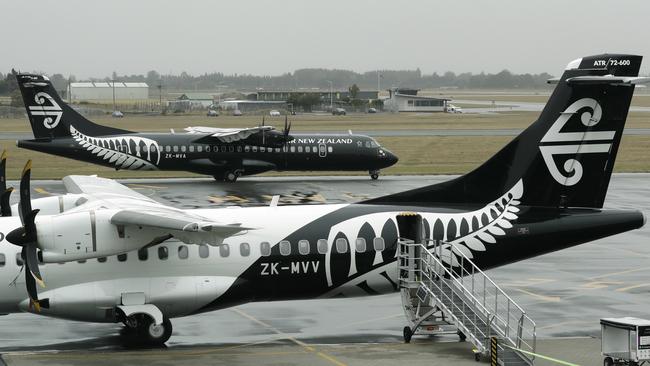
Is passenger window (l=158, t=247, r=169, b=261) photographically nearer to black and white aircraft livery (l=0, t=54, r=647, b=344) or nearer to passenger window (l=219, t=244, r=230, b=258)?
black and white aircraft livery (l=0, t=54, r=647, b=344)

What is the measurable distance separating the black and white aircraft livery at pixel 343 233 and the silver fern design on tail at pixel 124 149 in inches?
1180

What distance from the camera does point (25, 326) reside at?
2348cm

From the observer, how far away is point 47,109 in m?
53.1

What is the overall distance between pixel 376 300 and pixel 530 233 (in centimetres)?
538

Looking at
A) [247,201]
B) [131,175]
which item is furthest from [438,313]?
[131,175]

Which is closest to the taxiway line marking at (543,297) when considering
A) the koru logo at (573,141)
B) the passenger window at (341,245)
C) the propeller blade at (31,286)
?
the koru logo at (573,141)

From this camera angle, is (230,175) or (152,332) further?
(230,175)

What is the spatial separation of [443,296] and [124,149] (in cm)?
3641

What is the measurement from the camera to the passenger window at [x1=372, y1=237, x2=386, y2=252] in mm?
22609

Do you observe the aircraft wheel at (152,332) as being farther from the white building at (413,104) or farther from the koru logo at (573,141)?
the white building at (413,104)

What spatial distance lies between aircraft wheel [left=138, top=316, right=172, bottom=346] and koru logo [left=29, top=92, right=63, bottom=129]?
34312mm

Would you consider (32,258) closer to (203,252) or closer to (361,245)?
(203,252)

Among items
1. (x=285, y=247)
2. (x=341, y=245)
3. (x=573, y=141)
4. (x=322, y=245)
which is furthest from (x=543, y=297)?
(x=285, y=247)

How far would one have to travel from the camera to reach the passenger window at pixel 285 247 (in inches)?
880
